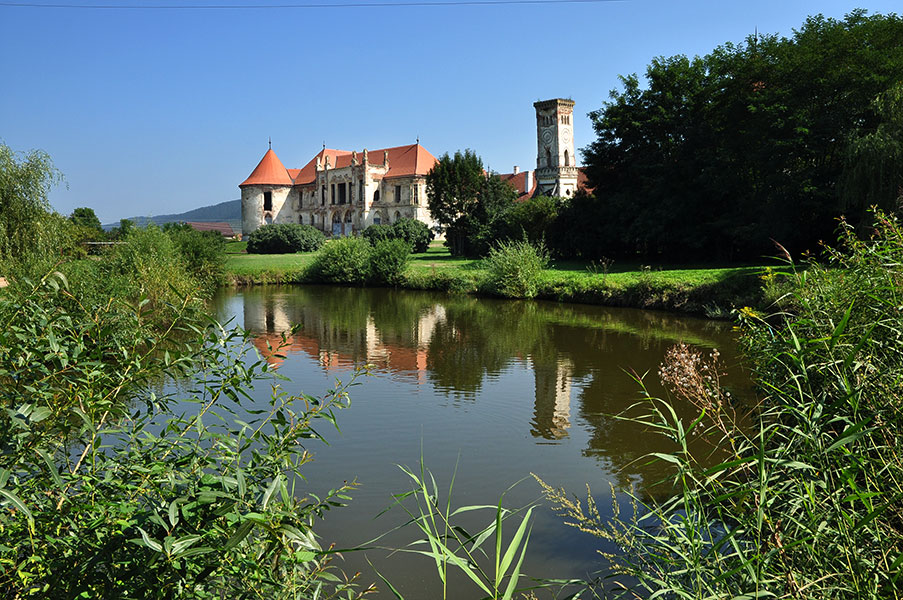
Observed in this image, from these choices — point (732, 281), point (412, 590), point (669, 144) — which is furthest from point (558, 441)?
point (669, 144)

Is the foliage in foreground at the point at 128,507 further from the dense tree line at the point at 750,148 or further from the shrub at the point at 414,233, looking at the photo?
the shrub at the point at 414,233

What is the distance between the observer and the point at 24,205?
687 inches

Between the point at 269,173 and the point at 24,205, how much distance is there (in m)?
53.3

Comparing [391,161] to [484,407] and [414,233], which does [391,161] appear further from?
[484,407]

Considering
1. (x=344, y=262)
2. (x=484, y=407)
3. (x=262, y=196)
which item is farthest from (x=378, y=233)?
(x=484, y=407)

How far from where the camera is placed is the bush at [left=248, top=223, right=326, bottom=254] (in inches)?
1966

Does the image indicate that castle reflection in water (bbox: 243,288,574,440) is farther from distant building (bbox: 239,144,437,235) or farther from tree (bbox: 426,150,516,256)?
distant building (bbox: 239,144,437,235)

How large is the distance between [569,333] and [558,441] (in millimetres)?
9215

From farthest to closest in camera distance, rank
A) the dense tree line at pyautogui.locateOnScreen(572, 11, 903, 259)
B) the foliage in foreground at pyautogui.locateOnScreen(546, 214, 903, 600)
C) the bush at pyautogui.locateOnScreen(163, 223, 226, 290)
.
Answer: the bush at pyautogui.locateOnScreen(163, 223, 226, 290) → the dense tree line at pyautogui.locateOnScreen(572, 11, 903, 259) → the foliage in foreground at pyautogui.locateOnScreen(546, 214, 903, 600)

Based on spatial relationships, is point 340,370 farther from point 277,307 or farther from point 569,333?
point 277,307

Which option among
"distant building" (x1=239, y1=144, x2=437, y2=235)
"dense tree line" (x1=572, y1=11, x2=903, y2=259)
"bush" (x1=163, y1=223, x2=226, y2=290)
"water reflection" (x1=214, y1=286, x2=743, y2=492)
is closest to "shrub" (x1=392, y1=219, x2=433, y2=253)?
"distant building" (x1=239, y1=144, x2=437, y2=235)

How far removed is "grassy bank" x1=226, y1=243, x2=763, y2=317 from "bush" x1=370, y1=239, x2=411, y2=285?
0.51 m

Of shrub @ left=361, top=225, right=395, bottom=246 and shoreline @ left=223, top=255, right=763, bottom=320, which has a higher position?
shrub @ left=361, top=225, right=395, bottom=246

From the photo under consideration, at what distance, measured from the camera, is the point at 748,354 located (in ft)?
15.5
